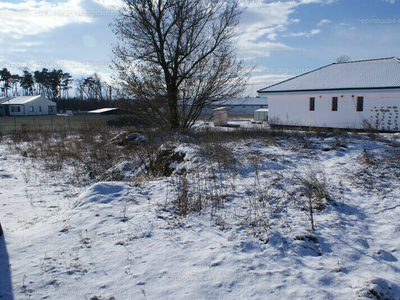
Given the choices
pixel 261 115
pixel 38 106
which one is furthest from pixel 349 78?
pixel 38 106

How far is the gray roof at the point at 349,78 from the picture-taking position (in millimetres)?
19594

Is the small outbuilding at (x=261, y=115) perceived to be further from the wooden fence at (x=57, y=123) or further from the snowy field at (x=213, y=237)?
the snowy field at (x=213, y=237)

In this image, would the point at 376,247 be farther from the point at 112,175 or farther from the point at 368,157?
the point at 112,175

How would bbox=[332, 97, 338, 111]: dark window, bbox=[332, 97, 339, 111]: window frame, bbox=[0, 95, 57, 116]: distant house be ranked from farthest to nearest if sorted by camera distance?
bbox=[0, 95, 57, 116]: distant house
bbox=[332, 97, 338, 111]: dark window
bbox=[332, 97, 339, 111]: window frame

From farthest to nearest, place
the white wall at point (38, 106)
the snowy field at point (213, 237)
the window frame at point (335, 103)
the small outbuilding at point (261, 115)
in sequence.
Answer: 1. the white wall at point (38, 106)
2. the small outbuilding at point (261, 115)
3. the window frame at point (335, 103)
4. the snowy field at point (213, 237)

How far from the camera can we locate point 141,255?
350 cm

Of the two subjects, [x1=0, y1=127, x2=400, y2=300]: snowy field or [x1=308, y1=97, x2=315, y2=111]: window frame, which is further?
[x1=308, y1=97, x2=315, y2=111]: window frame

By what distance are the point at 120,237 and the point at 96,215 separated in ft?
2.82

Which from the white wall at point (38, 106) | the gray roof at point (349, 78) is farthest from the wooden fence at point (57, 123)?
the white wall at point (38, 106)

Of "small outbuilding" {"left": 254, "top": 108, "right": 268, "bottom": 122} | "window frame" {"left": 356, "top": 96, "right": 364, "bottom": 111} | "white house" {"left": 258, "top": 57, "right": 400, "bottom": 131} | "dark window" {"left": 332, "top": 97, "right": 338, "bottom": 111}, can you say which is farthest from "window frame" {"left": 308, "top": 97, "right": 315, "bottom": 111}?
"small outbuilding" {"left": 254, "top": 108, "right": 268, "bottom": 122}

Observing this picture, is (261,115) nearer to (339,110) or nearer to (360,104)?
(339,110)

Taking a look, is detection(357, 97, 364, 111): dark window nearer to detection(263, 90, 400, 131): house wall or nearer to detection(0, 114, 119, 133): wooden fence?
detection(263, 90, 400, 131): house wall

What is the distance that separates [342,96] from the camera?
20.9 metres

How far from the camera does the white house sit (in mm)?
19000
